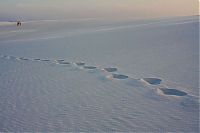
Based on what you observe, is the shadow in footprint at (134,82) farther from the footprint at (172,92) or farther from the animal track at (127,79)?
the footprint at (172,92)

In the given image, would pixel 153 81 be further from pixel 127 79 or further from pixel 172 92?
pixel 172 92

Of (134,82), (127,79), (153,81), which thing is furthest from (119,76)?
(153,81)

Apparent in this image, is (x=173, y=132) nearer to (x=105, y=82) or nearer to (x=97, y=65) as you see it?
(x=105, y=82)

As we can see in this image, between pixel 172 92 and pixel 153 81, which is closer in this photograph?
pixel 172 92

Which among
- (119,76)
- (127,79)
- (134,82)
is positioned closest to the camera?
(134,82)

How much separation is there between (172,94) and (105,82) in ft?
4.80

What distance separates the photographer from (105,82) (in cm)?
649

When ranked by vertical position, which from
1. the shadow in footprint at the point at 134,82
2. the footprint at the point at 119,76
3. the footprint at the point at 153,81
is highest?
the shadow in footprint at the point at 134,82

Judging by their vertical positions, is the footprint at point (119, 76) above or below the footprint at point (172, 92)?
below

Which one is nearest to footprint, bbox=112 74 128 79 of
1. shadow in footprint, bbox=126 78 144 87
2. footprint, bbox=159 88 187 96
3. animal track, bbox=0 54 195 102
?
animal track, bbox=0 54 195 102

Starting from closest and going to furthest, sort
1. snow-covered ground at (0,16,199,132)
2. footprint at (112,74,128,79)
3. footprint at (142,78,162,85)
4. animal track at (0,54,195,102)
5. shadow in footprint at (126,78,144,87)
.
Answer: snow-covered ground at (0,16,199,132) < animal track at (0,54,195,102) < shadow in footprint at (126,78,144,87) < footprint at (142,78,162,85) < footprint at (112,74,128,79)

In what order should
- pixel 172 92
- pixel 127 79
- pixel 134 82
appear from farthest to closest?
pixel 127 79, pixel 134 82, pixel 172 92

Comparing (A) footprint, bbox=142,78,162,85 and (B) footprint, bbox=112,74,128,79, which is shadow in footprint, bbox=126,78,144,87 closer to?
(A) footprint, bbox=142,78,162,85

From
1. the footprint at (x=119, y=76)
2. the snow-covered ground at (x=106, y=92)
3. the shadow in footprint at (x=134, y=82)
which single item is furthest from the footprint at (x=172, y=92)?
the footprint at (x=119, y=76)
